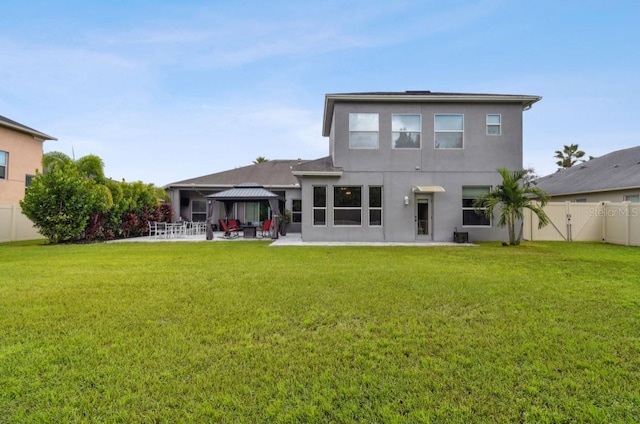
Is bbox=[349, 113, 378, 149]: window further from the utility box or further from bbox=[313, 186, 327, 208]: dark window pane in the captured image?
the utility box

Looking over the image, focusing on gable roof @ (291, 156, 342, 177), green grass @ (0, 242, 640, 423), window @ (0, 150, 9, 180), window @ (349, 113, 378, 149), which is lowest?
green grass @ (0, 242, 640, 423)

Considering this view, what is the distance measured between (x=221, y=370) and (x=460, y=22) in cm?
1806

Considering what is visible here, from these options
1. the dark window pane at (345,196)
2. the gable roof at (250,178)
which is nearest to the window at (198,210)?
the gable roof at (250,178)

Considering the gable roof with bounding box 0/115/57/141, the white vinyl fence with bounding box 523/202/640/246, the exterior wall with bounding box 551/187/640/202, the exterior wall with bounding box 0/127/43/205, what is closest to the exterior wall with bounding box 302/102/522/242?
the white vinyl fence with bounding box 523/202/640/246

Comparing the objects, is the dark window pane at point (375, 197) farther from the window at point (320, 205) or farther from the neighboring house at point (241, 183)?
the neighboring house at point (241, 183)

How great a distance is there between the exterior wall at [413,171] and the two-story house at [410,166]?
0.05m

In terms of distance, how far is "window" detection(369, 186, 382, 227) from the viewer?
14375 mm

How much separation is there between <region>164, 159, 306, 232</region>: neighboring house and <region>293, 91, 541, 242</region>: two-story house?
242 inches

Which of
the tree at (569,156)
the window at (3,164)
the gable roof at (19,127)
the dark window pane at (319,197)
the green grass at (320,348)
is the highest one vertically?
the tree at (569,156)

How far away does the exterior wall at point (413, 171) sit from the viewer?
46.5 ft

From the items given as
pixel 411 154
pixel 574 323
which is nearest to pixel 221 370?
pixel 574 323

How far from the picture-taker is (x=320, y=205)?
1455cm

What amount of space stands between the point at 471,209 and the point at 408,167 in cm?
363

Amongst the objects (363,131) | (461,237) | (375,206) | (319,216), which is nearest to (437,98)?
(363,131)
